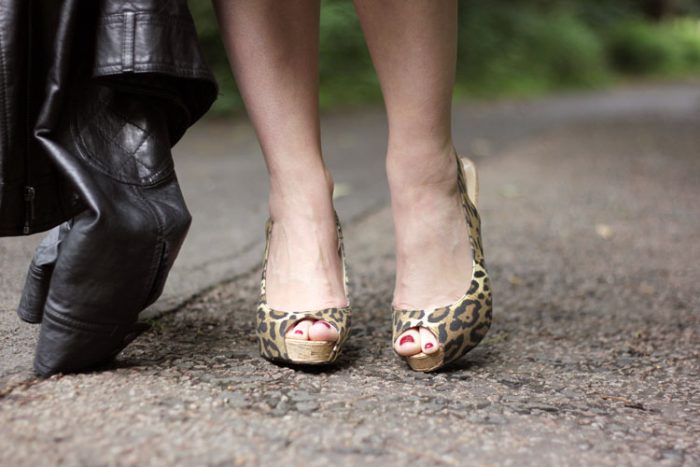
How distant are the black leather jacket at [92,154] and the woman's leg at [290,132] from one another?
0.18 meters

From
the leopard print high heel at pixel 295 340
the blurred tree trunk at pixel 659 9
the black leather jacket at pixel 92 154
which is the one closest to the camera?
the black leather jacket at pixel 92 154

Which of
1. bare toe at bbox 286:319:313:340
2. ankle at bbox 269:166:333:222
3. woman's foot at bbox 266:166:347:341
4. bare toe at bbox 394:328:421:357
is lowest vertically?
bare toe at bbox 394:328:421:357

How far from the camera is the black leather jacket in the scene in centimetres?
101

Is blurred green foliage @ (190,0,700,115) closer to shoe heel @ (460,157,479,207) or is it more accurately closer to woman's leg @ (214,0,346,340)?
woman's leg @ (214,0,346,340)

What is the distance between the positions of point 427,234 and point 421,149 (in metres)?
0.13

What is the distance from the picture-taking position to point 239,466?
87 centimetres

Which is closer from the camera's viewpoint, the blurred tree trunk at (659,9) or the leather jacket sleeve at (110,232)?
the leather jacket sleeve at (110,232)

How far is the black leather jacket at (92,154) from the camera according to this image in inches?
39.9

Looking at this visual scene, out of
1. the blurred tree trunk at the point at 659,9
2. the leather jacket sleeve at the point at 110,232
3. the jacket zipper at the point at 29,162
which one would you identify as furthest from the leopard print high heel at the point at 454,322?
the blurred tree trunk at the point at 659,9

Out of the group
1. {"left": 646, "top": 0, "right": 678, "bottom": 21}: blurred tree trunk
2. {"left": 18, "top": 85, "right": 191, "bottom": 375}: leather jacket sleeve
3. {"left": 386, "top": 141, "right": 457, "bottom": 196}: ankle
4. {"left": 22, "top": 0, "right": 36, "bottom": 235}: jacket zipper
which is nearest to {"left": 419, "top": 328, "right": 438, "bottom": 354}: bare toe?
{"left": 386, "top": 141, "right": 457, "bottom": 196}: ankle

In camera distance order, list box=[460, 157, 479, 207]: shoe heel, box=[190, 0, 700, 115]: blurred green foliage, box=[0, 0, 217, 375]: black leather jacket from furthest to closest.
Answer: box=[190, 0, 700, 115]: blurred green foliage < box=[460, 157, 479, 207]: shoe heel < box=[0, 0, 217, 375]: black leather jacket

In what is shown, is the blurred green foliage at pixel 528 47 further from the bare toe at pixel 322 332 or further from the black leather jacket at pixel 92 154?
the bare toe at pixel 322 332

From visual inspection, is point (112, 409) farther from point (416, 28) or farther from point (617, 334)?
point (617, 334)

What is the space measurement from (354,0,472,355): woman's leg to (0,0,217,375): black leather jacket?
11.6 inches
